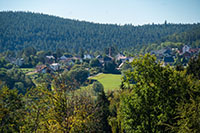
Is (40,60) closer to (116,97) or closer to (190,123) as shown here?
(116,97)

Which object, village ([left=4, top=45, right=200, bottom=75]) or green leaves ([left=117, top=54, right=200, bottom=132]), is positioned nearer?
green leaves ([left=117, top=54, right=200, bottom=132])

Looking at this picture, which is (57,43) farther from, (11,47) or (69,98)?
(69,98)

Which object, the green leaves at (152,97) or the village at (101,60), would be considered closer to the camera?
the green leaves at (152,97)

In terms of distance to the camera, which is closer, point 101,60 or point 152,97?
point 152,97

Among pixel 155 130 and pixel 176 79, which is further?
pixel 176 79

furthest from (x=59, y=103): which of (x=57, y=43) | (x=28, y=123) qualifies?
(x=57, y=43)

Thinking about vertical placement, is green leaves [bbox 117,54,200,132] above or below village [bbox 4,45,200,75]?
above

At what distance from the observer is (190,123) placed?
866 centimetres

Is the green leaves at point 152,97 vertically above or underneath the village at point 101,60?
above

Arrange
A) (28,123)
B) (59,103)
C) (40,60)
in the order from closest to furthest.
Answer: (59,103) < (28,123) < (40,60)

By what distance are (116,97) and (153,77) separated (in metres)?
15.1

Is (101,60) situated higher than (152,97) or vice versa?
(152,97)

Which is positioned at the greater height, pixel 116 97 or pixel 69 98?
pixel 69 98

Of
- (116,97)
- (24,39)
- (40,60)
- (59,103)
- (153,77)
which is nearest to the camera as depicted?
(59,103)
